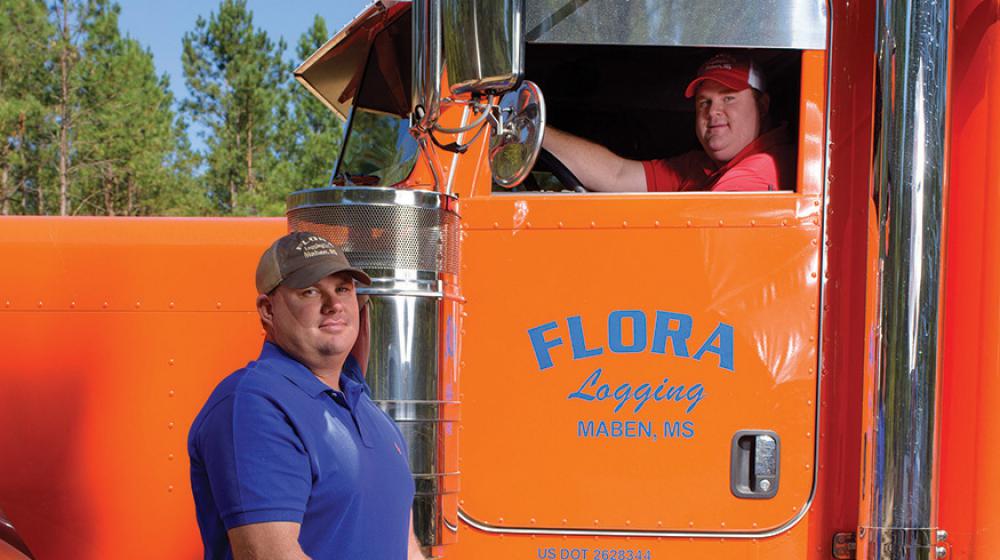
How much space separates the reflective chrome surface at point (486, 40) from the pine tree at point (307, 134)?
26.1 metres

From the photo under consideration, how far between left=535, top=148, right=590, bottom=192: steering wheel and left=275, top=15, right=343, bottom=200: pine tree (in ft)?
83.6

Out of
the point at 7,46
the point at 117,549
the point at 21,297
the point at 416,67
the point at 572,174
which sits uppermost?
the point at 7,46

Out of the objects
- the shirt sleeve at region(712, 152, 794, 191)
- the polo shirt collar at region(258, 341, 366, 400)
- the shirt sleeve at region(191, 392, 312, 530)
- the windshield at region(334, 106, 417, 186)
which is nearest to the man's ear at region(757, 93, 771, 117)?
the shirt sleeve at region(712, 152, 794, 191)

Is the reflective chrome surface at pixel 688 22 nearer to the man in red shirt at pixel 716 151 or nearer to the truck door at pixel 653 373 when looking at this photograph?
the man in red shirt at pixel 716 151

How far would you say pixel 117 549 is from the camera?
2.70m

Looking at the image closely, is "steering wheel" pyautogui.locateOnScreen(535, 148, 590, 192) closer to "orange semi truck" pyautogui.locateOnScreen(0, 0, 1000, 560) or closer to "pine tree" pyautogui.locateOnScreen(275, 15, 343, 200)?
"orange semi truck" pyautogui.locateOnScreen(0, 0, 1000, 560)

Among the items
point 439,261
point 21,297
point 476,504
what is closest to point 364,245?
point 439,261

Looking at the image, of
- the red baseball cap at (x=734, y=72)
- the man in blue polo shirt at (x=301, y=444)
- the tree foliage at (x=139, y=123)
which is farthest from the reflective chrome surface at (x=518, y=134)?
the tree foliage at (x=139, y=123)

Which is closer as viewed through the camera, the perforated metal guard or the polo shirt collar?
the polo shirt collar

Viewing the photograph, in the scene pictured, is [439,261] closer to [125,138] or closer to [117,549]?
[117,549]

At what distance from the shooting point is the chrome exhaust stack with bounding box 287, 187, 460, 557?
2373 millimetres

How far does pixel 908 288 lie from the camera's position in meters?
2.32

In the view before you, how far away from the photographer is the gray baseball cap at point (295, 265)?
1.99m

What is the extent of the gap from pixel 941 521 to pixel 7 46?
26529 mm
